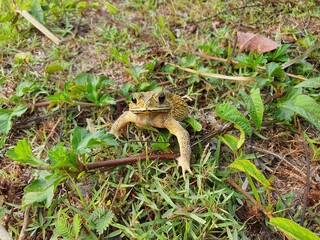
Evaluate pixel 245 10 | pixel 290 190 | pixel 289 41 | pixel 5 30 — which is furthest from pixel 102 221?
pixel 245 10

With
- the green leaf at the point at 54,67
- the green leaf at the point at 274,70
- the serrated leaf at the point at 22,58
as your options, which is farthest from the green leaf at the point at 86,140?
the green leaf at the point at 274,70

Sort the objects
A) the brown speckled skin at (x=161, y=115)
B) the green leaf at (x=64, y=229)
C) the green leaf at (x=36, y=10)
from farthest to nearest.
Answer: the green leaf at (x=36, y=10), the brown speckled skin at (x=161, y=115), the green leaf at (x=64, y=229)

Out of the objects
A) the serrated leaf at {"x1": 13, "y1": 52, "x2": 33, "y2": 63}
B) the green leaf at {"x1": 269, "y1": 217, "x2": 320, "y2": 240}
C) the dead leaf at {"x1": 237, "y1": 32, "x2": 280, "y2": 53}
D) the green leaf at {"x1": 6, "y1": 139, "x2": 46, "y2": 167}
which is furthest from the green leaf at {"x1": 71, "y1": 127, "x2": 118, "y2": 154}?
the dead leaf at {"x1": 237, "y1": 32, "x2": 280, "y2": 53}

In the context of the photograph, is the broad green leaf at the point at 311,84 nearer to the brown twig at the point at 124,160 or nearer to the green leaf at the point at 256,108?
the green leaf at the point at 256,108

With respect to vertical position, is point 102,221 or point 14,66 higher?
point 14,66

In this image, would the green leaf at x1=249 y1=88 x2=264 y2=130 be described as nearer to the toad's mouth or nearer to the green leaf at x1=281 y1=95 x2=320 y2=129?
the green leaf at x1=281 y1=95 x2=320 y2=129

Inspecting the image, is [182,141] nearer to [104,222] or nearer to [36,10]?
[104,222]

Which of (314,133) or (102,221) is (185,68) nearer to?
(314,133)
